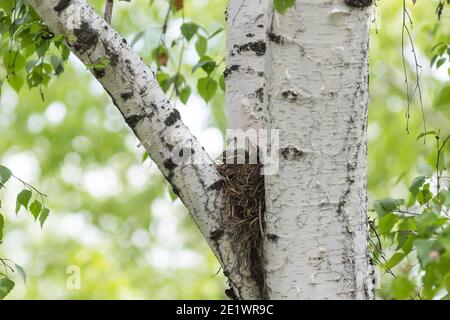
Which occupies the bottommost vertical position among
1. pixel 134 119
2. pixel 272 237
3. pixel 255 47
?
pixel 272 237

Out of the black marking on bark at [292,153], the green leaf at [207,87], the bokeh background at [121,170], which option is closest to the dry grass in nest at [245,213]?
the black marking on bark at [292,153]

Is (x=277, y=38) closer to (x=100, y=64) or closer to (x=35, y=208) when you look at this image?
(x=100, y=64)

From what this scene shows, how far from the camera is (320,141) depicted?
1.76 metres

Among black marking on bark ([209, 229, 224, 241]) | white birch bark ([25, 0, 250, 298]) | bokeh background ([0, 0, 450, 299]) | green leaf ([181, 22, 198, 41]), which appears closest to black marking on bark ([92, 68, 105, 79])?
white birch bark ([25, 0, 250, 298])

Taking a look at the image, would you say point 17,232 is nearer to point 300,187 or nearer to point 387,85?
point 387,85

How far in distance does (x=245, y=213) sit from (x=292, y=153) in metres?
0.26

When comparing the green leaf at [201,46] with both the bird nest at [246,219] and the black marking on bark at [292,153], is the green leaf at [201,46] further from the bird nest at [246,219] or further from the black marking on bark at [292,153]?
the black marking on bark at [292,153]

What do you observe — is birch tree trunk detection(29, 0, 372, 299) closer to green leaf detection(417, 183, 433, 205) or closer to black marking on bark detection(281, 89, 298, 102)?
black marking on bark detection(281, 89, 298, 102)

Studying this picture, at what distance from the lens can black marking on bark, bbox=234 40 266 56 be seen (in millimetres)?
2305

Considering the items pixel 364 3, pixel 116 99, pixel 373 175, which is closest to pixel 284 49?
pixel 364 3

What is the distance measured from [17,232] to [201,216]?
24.5 feet

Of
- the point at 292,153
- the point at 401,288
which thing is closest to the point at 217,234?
the point at 292,153

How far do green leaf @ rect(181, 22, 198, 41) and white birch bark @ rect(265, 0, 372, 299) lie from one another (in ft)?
4.54

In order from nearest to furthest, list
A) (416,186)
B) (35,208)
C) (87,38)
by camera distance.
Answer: (87,38), (416,186), (35,208)
